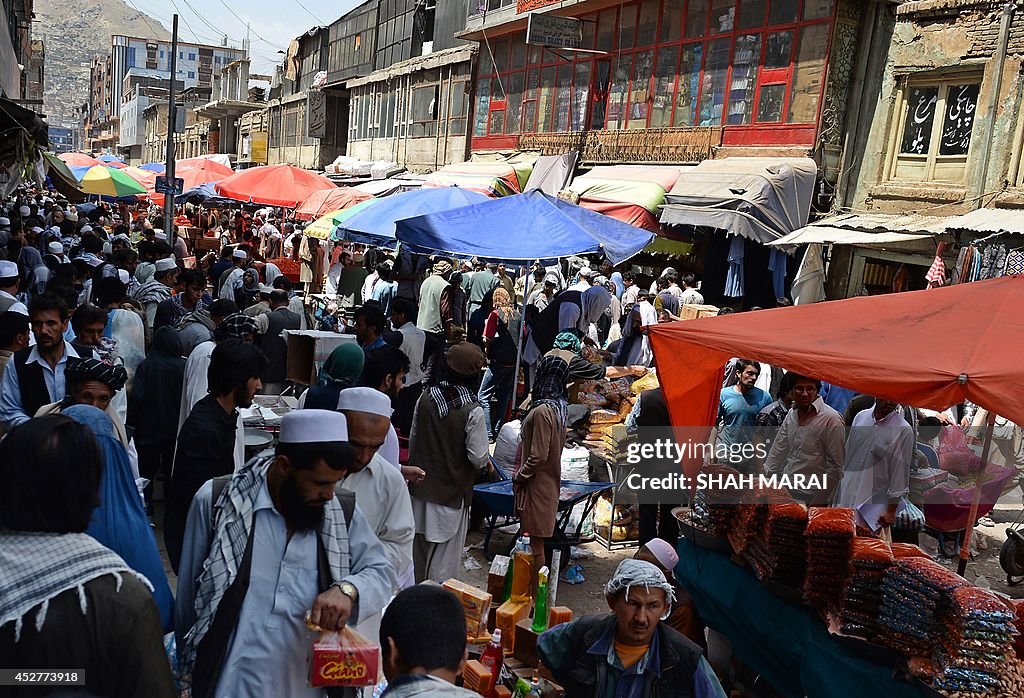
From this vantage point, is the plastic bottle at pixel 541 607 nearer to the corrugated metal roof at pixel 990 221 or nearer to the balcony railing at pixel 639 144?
the corrugated metal roof at pixel 990 221

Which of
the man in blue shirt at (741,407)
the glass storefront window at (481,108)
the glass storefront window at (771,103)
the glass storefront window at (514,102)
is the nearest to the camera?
the man in blue shirt at (741,407)

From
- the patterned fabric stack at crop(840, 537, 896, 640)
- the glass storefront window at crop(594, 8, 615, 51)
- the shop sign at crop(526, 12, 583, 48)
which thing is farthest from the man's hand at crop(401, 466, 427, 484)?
the glass storefront window at crop(594, 8, 615, 51)

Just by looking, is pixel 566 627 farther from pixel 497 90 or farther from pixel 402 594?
pixel 497 90

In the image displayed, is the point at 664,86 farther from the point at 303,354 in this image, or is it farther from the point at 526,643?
the point at 526,643

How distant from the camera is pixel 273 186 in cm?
1598

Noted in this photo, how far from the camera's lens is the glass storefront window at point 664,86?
727 inches

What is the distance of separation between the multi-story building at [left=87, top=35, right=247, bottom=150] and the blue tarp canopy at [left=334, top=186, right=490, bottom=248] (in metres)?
104

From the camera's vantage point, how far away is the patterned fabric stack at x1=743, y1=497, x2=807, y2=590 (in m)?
4.37

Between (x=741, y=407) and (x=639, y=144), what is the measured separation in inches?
531

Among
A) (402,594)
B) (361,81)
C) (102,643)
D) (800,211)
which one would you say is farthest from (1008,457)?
(361,81)

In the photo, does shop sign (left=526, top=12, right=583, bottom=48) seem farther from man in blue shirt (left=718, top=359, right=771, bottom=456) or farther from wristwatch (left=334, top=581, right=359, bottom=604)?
wristwatch (left=334, top=581, right=359, bottom=604)

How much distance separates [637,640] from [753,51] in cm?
1543

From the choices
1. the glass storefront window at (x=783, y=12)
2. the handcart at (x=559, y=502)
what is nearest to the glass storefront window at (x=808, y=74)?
the glass storefront window at (x=783, y=12)

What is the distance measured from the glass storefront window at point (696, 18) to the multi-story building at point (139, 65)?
325 feet
